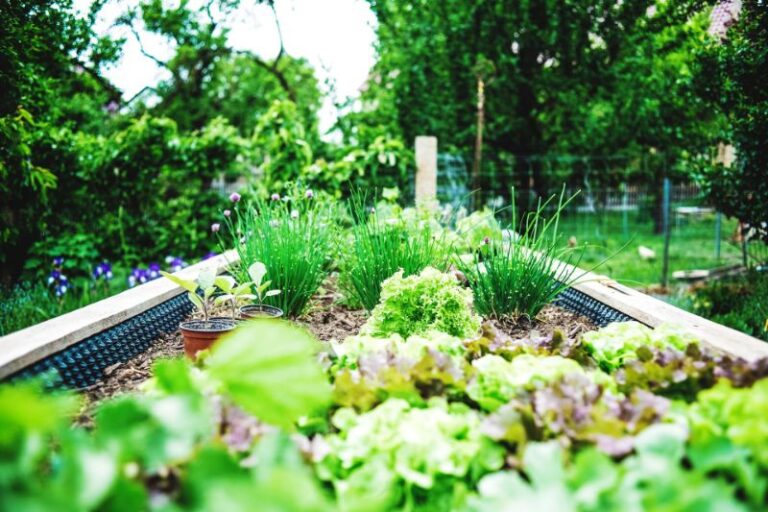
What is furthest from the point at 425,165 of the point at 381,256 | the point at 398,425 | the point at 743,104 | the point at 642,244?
the point at 642,244

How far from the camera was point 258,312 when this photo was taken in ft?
8.05

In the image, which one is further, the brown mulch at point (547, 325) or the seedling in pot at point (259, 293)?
the brown mulch at point (547, 325)

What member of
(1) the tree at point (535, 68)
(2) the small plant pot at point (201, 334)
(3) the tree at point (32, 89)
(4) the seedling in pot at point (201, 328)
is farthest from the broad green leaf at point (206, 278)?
(1) the tree at point (535, 68)

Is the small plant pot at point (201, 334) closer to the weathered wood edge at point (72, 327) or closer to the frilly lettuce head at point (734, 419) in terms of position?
the weathered wood edge at point (72, 327)

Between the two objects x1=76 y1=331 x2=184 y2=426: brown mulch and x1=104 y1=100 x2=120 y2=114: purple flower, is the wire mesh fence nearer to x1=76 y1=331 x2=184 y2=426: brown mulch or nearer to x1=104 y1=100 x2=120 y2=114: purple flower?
x1=76 y1=331 x2=184 y2=426: brown mulch

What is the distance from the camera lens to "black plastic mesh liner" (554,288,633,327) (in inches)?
102

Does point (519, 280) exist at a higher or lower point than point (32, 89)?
lower

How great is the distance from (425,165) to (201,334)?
4031 mm

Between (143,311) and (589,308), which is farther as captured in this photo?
(589,308)

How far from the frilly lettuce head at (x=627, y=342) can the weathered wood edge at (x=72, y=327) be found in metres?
1.74

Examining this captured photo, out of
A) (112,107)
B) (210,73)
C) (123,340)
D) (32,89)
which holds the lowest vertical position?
(123,340)

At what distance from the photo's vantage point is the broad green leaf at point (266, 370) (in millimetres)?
979

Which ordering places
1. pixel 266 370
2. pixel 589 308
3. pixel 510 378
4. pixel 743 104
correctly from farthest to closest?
pixel 743 104, pixel 589 308, pixel 510 378, pixel 266 370

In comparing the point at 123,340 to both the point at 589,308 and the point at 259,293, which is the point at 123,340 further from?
the point at 589,308
